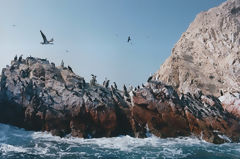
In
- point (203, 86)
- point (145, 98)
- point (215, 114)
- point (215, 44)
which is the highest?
point (215, 44)

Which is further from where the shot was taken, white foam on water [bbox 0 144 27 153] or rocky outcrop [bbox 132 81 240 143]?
rocky outcrop [bbox 132 81 240 143]

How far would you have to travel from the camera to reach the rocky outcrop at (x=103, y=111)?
2873cm

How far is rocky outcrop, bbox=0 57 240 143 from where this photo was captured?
94.3 feet

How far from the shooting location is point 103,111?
29625 mm

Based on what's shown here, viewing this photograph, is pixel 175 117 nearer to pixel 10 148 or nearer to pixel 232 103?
pixel 232 103

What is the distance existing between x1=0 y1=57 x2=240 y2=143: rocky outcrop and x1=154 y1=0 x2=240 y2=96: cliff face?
20181mm

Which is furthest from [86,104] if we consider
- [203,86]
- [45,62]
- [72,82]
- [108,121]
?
[203,86]

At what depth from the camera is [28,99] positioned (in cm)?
3025

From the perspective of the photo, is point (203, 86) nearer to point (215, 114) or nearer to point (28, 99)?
point (215, 114)

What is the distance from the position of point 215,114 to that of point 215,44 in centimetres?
3587

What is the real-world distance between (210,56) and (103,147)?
156 feet

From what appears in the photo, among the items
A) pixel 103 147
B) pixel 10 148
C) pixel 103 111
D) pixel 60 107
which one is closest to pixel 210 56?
pixel 103 111

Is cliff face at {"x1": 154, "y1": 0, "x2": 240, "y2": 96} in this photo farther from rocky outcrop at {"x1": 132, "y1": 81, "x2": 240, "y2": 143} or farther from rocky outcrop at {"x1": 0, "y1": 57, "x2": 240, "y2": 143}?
rocky outcrop at {"x1": 0, "y1": 57, "x2": 240, "y2": 143}

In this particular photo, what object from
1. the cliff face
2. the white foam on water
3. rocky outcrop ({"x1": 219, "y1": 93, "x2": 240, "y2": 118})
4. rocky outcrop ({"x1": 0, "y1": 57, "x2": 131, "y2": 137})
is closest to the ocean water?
the white foam on water
